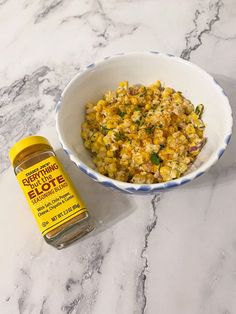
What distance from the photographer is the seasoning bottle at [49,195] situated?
804 mm

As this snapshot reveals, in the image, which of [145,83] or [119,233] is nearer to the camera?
[119,233]

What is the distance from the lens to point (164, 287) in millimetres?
819

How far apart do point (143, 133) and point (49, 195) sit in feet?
0.79

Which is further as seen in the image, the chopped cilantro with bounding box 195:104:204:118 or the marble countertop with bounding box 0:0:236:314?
the chopped cilantro with bounding box 195:104:204:118

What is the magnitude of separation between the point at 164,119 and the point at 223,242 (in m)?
0.29

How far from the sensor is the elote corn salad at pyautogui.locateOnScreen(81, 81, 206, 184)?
856 millimetres

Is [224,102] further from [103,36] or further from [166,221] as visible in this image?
[103,36]

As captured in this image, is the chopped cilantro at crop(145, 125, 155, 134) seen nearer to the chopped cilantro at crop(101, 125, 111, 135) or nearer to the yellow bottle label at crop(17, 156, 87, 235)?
the chopped cilantro at crop(101, 125, 111, 135)

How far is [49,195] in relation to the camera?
2.69ft

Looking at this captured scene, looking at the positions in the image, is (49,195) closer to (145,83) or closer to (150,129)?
(150,129)

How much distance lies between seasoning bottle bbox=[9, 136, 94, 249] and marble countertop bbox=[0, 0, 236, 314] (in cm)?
6

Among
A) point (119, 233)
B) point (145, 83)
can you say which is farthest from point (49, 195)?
point (145, 83)

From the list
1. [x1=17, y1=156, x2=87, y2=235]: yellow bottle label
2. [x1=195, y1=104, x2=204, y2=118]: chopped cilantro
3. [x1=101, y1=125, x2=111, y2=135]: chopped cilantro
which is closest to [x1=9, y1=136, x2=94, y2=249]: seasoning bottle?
[x1=17, y1=156, x2=87, y2=235]: yellow bottle label

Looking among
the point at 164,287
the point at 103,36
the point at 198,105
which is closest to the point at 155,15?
the point at 103,36
